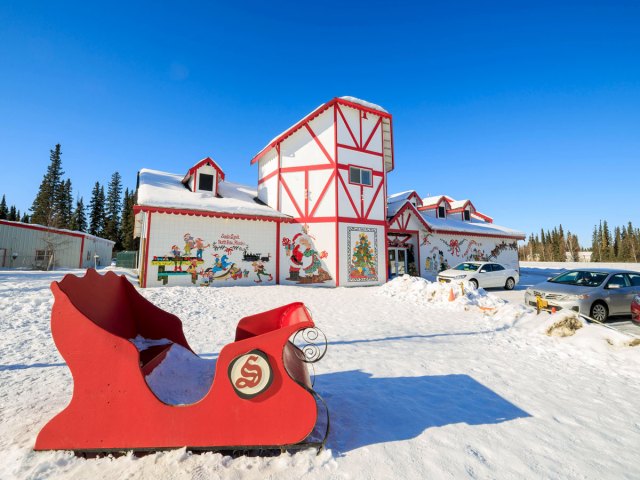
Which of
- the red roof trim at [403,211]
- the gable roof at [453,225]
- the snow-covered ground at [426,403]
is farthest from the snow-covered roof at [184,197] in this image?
the gable roof at [453,225]

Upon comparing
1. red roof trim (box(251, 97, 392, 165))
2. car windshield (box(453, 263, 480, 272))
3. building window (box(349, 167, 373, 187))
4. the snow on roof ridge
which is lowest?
car windshield (box(453, 263, 480, 272))

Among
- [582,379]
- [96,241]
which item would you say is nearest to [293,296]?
[582,379]

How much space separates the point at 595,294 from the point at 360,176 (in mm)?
10900

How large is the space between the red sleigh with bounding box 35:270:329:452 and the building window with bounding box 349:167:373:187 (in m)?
14.4

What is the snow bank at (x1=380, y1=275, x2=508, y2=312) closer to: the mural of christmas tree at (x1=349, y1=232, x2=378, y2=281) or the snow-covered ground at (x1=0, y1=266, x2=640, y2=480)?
the snow-covered ground at (x1=0, y1=266, x2=640, y2=480)

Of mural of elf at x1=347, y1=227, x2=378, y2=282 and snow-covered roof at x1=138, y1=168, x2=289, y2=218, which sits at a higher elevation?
snow-covered roof at x1=138, y1=168, x2=289, y2=218

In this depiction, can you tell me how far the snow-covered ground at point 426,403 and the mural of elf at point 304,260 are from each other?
741 cm

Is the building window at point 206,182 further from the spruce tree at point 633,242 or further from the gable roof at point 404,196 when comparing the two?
the spruce tree at point 633,242

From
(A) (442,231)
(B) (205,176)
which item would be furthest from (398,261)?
(B) (205,176)

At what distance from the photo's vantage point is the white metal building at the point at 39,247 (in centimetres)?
2298

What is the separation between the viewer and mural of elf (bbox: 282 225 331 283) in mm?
15039

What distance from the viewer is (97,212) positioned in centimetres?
4881

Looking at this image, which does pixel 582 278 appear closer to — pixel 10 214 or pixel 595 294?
pixel 595 294

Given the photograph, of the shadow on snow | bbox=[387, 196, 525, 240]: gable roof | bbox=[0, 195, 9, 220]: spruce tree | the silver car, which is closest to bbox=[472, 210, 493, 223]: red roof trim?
bbox=[387, 196, 525, 240]: gable roof
